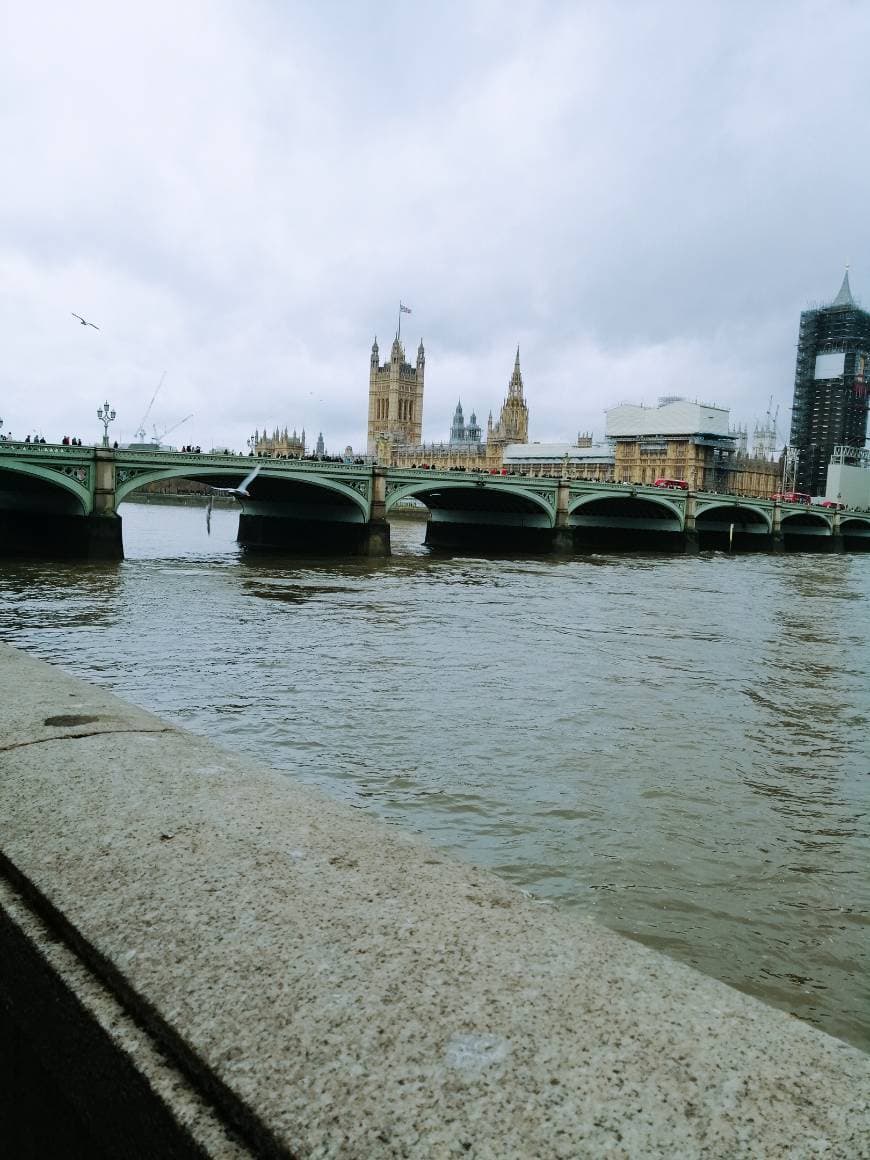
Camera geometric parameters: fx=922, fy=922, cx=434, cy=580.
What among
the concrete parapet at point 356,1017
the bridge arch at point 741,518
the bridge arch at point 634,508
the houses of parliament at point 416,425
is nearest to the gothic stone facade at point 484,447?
the houses of parliament at point 416,425

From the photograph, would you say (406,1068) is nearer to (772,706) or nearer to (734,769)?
(734,769)

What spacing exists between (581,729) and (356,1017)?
308 inches

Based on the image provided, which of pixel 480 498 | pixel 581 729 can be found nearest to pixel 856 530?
pixel 480 498

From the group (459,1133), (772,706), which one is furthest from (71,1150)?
(772,706)

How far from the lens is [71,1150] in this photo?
165cm

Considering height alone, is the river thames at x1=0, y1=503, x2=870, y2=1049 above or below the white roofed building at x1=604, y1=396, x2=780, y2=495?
below

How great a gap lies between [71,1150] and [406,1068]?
729 millimetres

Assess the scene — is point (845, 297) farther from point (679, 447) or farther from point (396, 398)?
point (396, 398)

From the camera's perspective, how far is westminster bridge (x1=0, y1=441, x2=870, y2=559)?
95.9ft

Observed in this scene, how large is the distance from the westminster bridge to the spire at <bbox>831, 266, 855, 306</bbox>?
52.9m

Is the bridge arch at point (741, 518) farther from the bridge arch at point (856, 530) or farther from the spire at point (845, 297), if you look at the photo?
the spire at point (845, 297)

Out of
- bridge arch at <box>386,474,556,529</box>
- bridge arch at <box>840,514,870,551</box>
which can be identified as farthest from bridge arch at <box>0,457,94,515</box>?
bridge arch at <box>840,514,870,551</box>

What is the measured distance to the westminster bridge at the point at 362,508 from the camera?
1151 inches

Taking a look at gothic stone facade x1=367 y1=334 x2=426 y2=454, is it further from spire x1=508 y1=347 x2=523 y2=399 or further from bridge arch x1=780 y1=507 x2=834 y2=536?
bridge arch x1=780 y1=507 x2=834 y2=536
